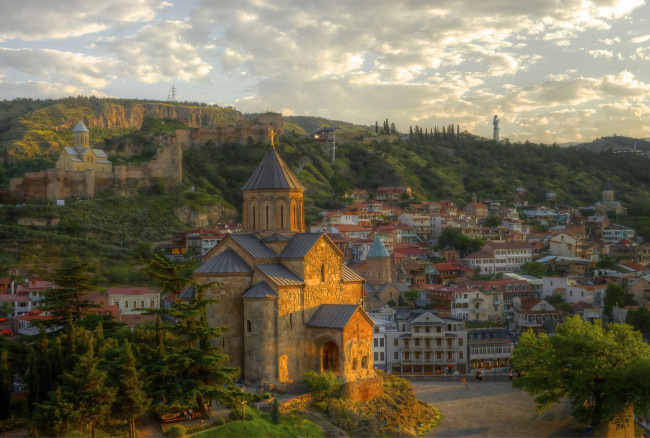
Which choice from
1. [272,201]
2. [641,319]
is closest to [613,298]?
[641,319]

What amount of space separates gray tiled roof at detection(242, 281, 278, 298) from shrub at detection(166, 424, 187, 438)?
19.0ft

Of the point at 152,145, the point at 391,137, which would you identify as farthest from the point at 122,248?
the point at 391,137

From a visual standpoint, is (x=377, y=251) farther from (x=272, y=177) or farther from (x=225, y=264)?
(x=225, y=264)

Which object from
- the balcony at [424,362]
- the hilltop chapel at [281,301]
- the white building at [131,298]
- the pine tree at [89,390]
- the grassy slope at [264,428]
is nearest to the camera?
the pine tree at [89,390]

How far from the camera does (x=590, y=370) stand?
25.2 m

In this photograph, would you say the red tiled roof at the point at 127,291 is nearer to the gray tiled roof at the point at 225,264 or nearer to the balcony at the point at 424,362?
the balcony at the point at 424,362

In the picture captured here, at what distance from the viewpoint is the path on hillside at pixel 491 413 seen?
26.8 metres

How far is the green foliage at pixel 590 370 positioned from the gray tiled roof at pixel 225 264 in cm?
1210

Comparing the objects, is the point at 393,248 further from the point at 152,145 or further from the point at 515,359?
the point at 515,359

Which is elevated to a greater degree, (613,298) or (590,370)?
(590,370)

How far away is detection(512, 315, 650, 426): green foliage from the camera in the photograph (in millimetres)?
24422

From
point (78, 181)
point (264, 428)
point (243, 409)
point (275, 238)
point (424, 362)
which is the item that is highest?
point (78, 181)

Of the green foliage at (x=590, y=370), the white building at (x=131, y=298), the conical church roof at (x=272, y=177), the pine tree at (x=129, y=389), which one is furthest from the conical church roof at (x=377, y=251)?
the pine tree at (x=129, y=389)

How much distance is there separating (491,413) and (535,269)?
113 feet
